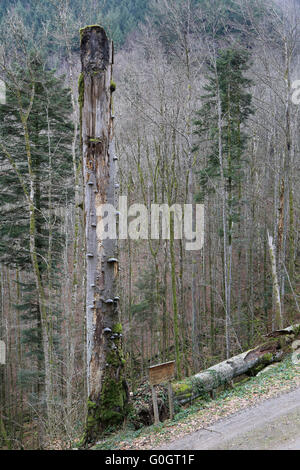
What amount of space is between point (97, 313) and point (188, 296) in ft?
40.3

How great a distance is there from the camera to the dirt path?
4000 millimetres

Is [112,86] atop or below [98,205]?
atop

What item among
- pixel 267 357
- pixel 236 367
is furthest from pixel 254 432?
pixel 267 357

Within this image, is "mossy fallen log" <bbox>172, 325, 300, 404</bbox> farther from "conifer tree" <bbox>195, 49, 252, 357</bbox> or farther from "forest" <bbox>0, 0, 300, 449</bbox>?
"conifer tree" <bbox>195, 49, 252, 357</bbox>

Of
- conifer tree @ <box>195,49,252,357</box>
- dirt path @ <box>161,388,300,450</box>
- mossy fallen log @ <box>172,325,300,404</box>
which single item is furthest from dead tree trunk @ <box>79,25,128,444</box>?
conifer tree @ <box>195,49,252,357</box>

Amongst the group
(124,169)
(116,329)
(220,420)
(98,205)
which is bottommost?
(220,420)

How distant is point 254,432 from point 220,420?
65 centimetres

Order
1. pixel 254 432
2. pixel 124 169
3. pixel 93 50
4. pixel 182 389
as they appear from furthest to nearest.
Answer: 1. pixel 124 169
2. pixel 182 389
3. pixel 93 50
4. pixel 254 432

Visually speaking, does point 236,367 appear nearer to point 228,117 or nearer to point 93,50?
point 93,50

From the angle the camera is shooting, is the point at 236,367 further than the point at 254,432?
Yes

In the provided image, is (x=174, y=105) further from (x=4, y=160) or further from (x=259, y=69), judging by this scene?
(x=4, y=160)

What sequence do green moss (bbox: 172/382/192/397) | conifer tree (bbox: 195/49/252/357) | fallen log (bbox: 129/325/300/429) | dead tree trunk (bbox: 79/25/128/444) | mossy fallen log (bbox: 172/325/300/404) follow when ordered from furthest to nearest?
conifer tree (bbox: 195/49/252/357) → mossy fallen log (bbox: 172/325/300/404) → green moss (bbox: 172/382/192/397) → fallen log (bbox: 129/325/300/429) → dead tree trunk (bbox: 79/25/128/444)

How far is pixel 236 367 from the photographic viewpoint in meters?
6.95

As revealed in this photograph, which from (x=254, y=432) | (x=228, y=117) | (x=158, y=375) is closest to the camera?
(x=254, y=432)
